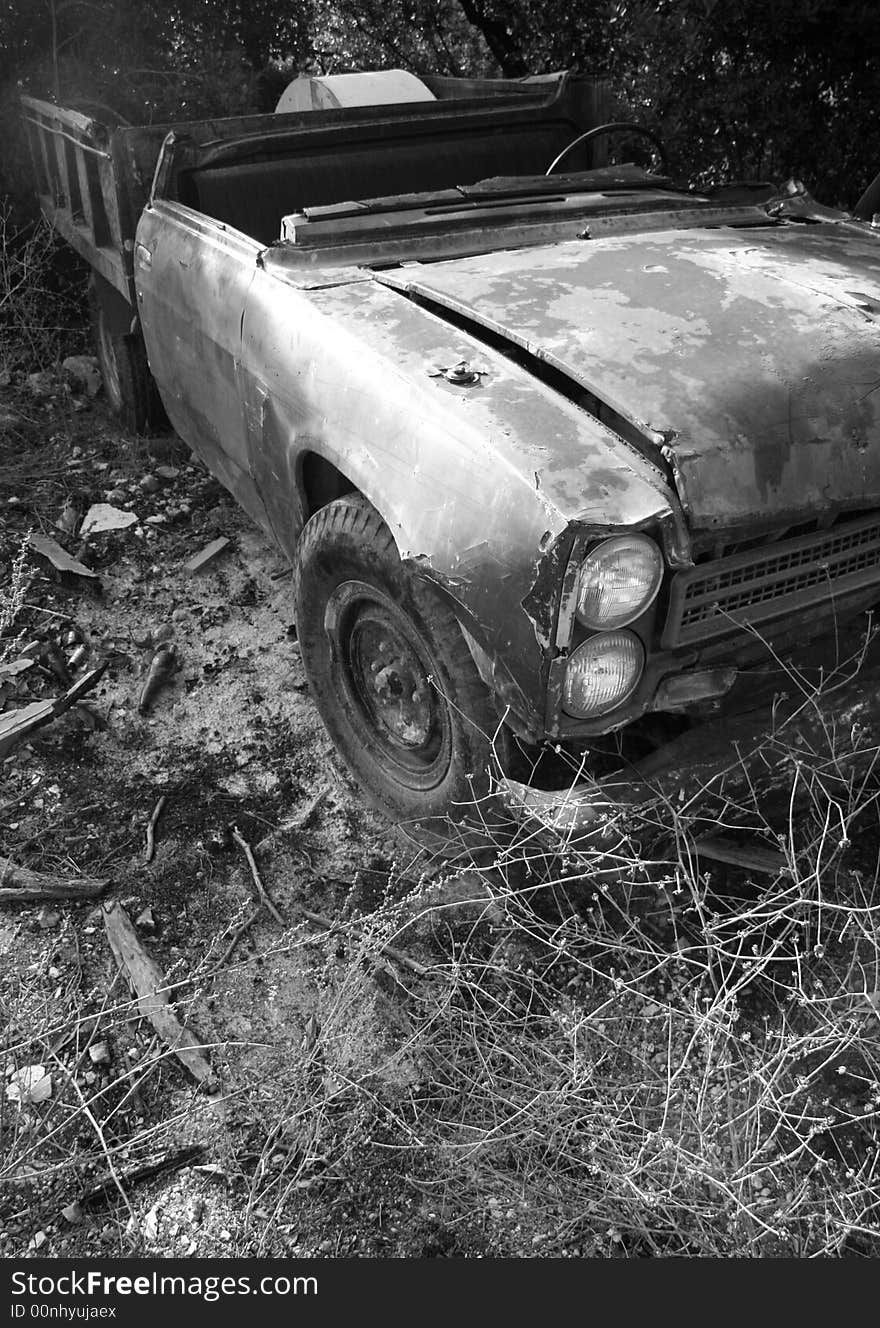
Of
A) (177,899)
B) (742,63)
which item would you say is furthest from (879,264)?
(742,63)

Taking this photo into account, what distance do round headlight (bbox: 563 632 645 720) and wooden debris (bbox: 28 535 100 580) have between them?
8.10 ft

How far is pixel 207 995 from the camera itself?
2439 mm

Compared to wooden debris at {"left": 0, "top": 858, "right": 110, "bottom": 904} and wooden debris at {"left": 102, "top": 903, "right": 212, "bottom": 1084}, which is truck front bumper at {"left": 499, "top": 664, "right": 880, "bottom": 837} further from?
wooden debris at {"left": 0, "top": 858, "right": 110, "bottom": 904}

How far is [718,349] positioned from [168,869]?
1857 millimetres

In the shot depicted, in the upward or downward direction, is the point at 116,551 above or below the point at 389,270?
below

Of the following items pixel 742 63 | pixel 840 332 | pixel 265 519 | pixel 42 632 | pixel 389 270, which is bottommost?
pixel 42 632

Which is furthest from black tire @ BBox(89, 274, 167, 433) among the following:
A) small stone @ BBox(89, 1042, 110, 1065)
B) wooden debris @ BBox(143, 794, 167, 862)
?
small stone @ BBox(89, 1042, 110, 1065)

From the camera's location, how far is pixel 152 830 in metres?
2.86

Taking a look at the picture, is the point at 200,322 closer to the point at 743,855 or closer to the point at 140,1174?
the point at 743,855

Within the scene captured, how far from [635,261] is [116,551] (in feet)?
7.64

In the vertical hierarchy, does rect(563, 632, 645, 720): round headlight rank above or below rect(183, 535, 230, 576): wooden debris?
above

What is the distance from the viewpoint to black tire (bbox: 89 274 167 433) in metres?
4.62

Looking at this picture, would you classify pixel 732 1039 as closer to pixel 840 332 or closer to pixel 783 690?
pixel 783 690

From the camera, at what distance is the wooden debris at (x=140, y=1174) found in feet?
6.75
